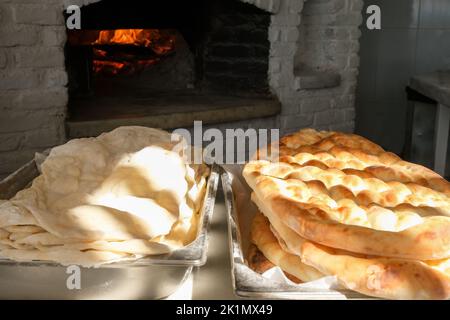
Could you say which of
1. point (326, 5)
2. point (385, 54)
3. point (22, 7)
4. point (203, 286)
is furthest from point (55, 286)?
point (385, 54)

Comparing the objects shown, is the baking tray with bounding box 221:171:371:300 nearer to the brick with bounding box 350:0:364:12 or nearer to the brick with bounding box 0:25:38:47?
the brick with bounding box 0:25:38:47

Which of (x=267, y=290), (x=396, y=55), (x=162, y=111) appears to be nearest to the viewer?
(x=267, y=290)

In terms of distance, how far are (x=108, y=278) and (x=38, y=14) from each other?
1.97 metres

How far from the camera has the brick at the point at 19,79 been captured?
2342mm

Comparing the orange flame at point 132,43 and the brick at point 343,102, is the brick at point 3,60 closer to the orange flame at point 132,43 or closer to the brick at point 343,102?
the orange flame at point 132,43

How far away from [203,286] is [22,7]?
6.46ft

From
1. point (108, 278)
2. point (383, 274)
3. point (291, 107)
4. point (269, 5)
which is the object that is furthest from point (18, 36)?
point (383, 274)

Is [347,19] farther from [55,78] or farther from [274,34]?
[55,78]

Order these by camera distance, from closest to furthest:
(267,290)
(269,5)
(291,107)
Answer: (267,290) → (269,5) → (291,107)

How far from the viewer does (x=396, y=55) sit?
427 cm

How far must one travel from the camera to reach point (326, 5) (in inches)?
137

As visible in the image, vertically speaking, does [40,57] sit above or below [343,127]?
above
